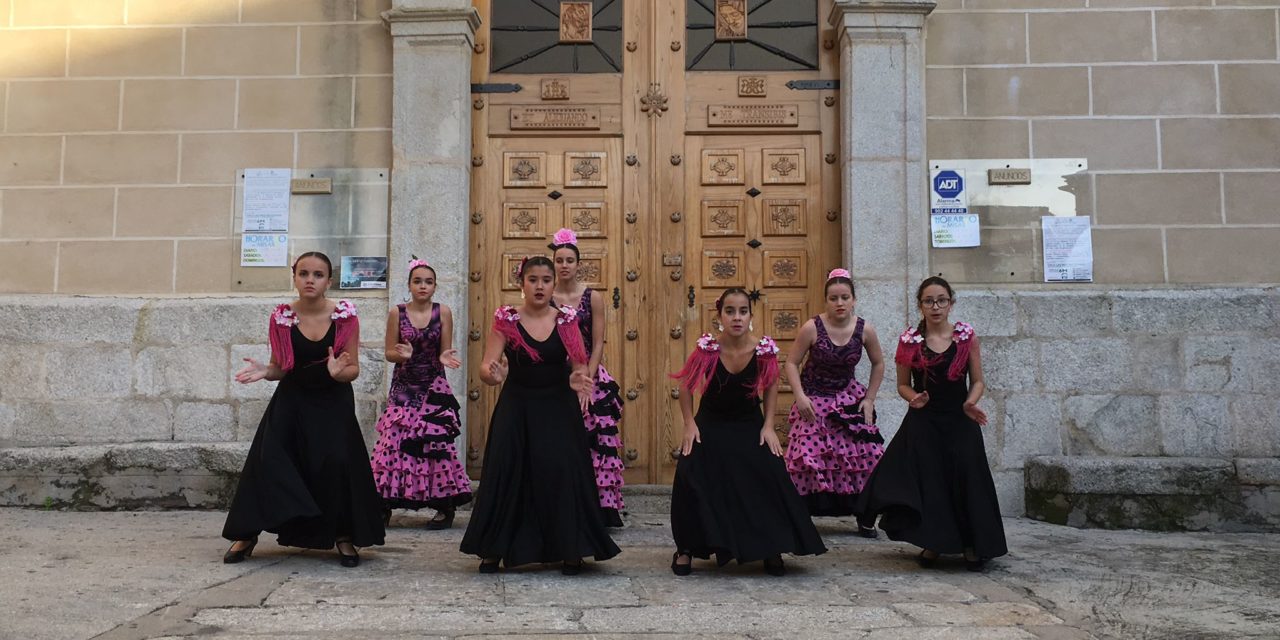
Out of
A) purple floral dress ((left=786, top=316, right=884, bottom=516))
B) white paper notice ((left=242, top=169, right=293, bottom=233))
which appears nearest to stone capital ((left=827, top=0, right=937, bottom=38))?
purple floral dress ((left=786, top=316, right=884, bottom=516))

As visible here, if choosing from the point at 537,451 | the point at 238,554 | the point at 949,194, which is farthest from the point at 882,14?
the point at 238,554

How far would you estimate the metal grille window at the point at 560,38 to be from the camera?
7.81 metres

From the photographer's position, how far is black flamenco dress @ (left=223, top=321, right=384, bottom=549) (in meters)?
4.98

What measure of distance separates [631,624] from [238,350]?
4.48 m

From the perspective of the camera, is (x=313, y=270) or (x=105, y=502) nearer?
(x=313, y=270)

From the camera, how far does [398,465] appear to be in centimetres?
643

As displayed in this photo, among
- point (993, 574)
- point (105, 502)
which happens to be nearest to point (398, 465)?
point (105, 502)

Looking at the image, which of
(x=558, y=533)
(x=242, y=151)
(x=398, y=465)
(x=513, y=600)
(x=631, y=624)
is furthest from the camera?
(x=242, y=151)

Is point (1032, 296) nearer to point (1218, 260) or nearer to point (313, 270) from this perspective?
A: point (1218, 260)

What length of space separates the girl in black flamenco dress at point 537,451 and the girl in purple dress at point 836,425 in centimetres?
180

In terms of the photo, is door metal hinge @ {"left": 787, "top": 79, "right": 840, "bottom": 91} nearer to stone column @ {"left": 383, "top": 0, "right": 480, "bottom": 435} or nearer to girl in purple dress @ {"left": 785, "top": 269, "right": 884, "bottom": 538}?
girl in purple dress @ {"left": 785, "top": 269, "right": 884, "bottom": 538}

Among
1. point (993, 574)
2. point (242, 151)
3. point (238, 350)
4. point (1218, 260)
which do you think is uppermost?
point (242, 151)

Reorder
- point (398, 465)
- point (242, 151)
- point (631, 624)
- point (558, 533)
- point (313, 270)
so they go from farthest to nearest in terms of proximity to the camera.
→ point (242, 151) → point (398, 465) → point (313, 270) → point (558, 533) → point (631, 624)

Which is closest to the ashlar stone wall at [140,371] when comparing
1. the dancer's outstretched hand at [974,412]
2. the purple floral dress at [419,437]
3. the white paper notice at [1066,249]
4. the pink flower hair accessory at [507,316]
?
the purple floral dress at [419,437]
